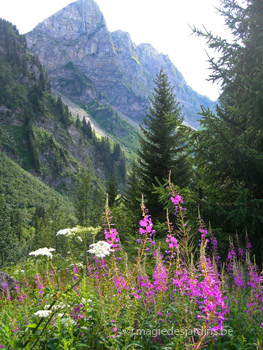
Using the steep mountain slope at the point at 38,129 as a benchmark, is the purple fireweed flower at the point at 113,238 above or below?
below

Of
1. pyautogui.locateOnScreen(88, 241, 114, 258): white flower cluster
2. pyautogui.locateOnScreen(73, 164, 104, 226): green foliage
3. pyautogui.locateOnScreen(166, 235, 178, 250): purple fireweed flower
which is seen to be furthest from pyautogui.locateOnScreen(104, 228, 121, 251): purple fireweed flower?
pyautogui.locateOnScreen(73, 164, 104, 226): green foliage

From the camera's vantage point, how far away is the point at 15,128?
13588 cm

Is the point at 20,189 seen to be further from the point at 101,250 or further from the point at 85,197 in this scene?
the point at 101,250

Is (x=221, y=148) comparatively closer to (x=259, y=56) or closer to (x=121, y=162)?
(x=259, y=56)

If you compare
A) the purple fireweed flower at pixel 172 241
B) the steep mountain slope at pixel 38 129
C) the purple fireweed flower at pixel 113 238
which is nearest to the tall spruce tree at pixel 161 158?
the purple fireweed flower at pixel 113 238

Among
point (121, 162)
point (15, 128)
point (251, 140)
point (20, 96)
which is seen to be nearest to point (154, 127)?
point (251, 140)

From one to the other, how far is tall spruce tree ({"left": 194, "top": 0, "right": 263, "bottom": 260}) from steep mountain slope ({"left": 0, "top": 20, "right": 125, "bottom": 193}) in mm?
130259

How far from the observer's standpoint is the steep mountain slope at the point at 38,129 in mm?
131250

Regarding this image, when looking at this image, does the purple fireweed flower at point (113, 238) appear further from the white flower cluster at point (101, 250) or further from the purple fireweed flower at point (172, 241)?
the purple fireweed flower at point (172, 241)

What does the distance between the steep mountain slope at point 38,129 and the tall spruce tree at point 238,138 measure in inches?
5128

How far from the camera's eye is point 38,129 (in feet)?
471

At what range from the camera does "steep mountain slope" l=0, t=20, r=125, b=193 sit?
131250mm

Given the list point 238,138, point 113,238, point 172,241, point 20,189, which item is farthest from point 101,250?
point 20,189

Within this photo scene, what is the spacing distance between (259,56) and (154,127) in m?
9.37
